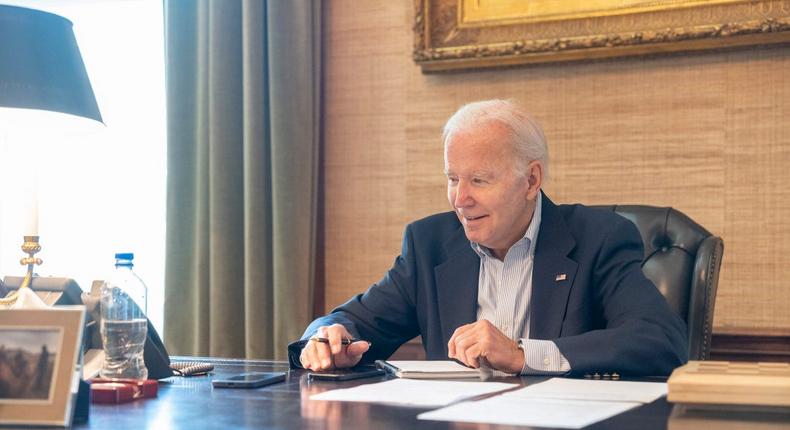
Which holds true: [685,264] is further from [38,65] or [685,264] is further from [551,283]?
[38,65]

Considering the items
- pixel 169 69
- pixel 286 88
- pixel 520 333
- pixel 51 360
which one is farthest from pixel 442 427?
pixel 169 69

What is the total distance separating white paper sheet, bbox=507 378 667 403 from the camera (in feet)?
5.77

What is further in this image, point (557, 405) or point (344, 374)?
point (344, 374)


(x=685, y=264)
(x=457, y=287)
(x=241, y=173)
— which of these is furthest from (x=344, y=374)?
(x=241, y=173)

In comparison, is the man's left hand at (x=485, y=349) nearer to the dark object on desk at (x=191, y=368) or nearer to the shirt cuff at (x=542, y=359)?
the shirt cuff at (x=542, y=359)

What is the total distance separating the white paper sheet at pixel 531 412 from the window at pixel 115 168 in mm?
2925

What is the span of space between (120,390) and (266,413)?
33 centimetres

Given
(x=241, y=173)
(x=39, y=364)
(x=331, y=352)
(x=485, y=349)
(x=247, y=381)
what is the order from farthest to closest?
1. (x=241, y=173)
2. (x=331, y=352)
3. (x=485, y=349)
4. (x=247, y=381)
5. (x=39, y=364)

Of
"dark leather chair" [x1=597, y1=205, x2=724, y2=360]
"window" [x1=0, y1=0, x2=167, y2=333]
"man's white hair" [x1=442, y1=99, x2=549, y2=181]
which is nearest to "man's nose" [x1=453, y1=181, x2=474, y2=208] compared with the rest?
"man's white hair" [x1=442, y1=99, x2=549, y2=181]

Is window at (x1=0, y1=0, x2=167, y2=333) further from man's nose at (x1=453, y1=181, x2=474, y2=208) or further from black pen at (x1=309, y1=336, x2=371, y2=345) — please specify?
black pen at (x1=309, y1=336, x2=371, y2=345)

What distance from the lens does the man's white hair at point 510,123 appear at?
2.80m

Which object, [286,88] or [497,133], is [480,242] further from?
[286,88]

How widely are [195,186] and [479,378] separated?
231 cm

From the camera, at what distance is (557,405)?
64.8 inches
